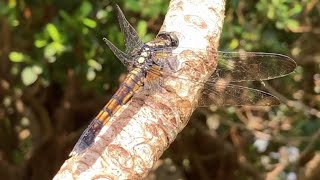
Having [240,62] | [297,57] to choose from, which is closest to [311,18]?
[297,57]

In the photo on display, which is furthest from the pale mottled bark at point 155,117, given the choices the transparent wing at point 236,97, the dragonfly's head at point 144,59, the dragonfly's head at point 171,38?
the transparent wing at point 236,97

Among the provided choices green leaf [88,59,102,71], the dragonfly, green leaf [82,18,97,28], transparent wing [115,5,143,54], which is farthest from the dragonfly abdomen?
green leaf [88,59,102,71]

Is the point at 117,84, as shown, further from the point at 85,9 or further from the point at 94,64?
A: the point at 85,9

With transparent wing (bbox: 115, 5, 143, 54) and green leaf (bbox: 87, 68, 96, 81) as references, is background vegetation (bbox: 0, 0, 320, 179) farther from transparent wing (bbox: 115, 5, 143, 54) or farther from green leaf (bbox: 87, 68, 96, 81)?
transparent wing (bbox: 115, 5, 143, 54)

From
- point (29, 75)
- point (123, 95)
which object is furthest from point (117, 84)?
point (123, 95)

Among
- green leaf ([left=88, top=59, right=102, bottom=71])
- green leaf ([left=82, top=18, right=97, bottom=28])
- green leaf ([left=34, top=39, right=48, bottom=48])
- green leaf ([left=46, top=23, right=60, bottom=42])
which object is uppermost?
green leaf ([left=82, top=18, right=97, bottom=28])

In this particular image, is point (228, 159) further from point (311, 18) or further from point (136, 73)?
point (136, 73)

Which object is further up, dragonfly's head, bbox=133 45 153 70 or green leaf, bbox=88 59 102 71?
green leaf, bbox=88 59 102 71
